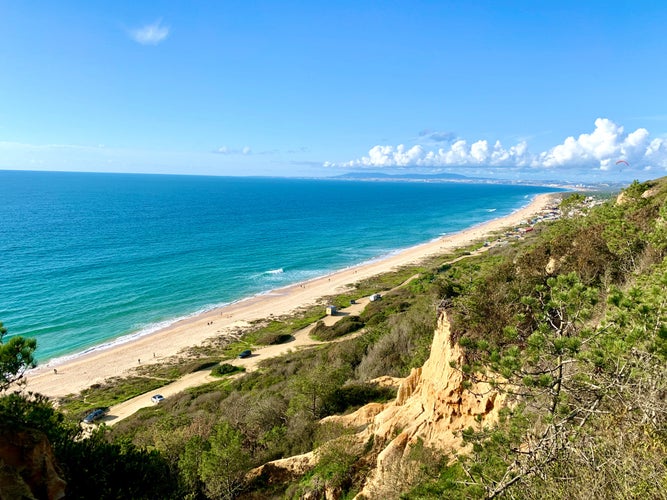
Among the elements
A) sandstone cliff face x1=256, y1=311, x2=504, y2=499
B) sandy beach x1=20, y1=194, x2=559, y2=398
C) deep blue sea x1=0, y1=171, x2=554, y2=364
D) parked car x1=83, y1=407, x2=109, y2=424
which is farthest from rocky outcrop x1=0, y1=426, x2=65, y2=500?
deep blue sea x1=0, y1=171, x2=554, y2=364

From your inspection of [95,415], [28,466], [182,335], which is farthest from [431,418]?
[182,335]

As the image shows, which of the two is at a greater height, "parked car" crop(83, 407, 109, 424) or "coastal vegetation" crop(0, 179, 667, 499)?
"coastal vegetation" crop(0, 179, 667, 499)

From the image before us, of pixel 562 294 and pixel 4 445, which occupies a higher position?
pixel 562 294

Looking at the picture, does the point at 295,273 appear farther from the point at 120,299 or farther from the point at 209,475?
the point at 209,475

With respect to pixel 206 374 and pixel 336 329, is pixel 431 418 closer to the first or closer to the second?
pixel 206 374

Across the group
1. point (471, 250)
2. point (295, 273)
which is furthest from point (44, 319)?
point (471, 250)

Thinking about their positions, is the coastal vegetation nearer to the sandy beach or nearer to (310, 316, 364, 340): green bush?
the sandy beach
